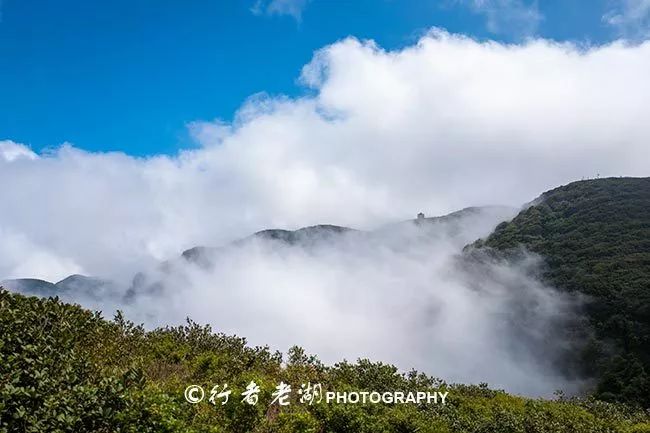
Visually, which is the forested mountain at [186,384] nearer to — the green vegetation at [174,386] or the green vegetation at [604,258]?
the green vegetation at [174,386]

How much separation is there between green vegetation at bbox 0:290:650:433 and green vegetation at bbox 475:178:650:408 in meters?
42.6

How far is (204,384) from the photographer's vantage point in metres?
16.7

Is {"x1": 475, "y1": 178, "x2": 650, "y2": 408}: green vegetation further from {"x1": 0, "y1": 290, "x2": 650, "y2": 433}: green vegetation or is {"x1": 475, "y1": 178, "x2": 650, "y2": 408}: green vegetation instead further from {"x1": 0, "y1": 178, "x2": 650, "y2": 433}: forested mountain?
{"x1": 0, "y1": 290, "x2": 650, "y2": 433}: green vegetation

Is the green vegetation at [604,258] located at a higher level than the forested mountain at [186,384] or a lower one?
higher

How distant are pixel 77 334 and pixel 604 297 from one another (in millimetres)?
86139

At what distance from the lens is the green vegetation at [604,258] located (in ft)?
232

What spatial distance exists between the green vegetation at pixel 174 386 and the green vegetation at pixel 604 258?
1677 inches

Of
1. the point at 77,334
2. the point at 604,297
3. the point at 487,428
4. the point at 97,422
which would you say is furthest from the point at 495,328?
the point at 97,422

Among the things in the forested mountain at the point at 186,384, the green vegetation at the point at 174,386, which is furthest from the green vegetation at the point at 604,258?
the green vegetation at the point at 174,386

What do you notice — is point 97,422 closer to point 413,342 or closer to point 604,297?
point 604,297

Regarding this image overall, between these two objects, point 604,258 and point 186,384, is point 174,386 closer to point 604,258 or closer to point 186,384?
point 186,384

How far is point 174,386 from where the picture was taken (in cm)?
1530

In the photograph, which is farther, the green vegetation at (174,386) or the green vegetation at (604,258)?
the green vegetation at (604,258)

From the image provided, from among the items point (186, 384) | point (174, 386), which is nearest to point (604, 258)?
point (186, 384)
